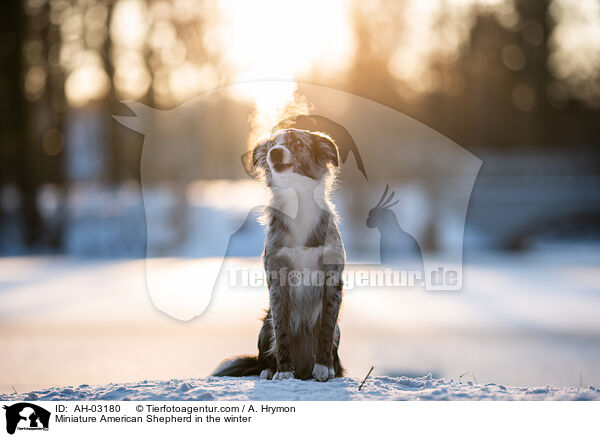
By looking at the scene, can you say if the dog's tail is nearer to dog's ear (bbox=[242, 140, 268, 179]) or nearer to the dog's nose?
dog's ear (bbox=[242, 140, 268, 179])

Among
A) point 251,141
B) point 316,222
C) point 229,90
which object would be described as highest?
point 229,90

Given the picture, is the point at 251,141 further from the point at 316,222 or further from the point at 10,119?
the point at 10,119

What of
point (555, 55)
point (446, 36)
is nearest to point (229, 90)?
point (446, 36)

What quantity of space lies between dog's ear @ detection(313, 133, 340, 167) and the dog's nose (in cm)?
26

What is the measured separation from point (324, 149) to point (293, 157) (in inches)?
8.7

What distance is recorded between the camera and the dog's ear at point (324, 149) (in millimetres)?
3168

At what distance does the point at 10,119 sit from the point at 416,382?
1495 centimetres

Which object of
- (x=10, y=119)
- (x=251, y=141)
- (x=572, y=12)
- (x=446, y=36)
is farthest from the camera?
(x=10, y=119)

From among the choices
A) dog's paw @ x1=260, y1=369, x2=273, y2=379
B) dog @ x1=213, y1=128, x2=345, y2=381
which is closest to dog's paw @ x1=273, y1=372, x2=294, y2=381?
dog @ x1=213, y1=128, x2=345, y2=381

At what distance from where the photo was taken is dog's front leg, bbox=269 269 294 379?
3273 millimetres

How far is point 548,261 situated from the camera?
48.2ft
